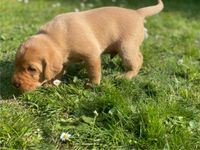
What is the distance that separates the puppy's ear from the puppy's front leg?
1.00 feet

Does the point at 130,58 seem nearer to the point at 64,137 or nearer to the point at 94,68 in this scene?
the point at 94,68

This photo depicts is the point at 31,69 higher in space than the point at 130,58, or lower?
higher

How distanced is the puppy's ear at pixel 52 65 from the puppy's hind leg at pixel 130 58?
84 cm

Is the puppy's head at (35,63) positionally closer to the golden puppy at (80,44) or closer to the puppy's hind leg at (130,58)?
the golden puppy at (80,44)

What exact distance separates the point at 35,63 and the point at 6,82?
27.3 inches

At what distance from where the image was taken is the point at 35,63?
13.5 feet

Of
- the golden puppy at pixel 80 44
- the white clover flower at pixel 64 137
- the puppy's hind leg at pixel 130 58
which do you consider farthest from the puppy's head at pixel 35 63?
the puppy's hind leg at pixel 130 58

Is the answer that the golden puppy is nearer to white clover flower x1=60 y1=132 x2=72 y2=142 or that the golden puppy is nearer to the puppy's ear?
the puppy's ear

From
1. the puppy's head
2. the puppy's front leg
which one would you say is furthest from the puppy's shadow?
the puppy's front leg

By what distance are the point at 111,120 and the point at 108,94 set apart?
0.37 meters

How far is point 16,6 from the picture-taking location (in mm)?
7918

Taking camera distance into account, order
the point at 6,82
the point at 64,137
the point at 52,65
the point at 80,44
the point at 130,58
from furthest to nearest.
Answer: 1. the point at 130,58
2. the point at 6,82
3. the point at 80,44
4. the point at 52,65
5. the point at 64,137

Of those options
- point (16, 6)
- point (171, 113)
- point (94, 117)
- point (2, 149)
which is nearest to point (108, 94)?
point (94, 117)

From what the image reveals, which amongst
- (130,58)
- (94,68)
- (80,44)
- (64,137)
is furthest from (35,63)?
(130,58)
